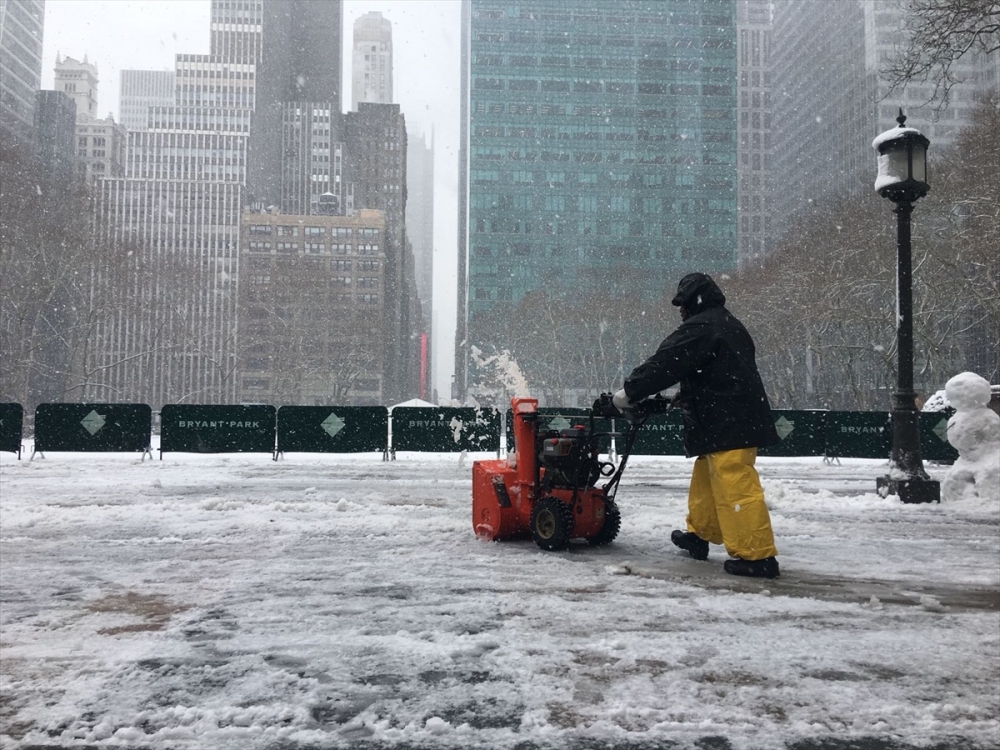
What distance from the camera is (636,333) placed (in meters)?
55.2

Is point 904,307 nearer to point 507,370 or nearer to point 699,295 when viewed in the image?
point 699,295

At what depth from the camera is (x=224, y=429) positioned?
17.0m


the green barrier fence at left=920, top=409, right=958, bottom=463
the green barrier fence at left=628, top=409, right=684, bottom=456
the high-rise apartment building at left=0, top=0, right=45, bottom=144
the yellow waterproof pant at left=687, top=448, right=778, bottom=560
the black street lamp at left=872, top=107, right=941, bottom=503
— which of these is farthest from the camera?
the high-rise apartment building at left=0, top=0, right=45, bottom=144

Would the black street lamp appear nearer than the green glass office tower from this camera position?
Yes

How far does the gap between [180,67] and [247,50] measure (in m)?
18.1

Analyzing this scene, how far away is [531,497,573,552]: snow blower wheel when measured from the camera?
18.2 feet

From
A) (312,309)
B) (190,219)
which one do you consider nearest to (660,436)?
(312,309)

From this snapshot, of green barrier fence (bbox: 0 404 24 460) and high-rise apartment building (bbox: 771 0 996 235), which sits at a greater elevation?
high-rise apartment building (bbox: 771 0 996 235)

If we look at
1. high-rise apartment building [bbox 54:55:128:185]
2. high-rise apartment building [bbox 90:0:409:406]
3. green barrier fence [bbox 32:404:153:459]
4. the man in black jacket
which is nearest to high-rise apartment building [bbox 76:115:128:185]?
high-rise apartment building [bbox 54:55:128:185]

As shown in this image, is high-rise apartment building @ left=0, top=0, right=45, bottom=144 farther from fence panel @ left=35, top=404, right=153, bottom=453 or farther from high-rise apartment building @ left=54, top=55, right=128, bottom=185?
fence panel @ left=35, top=404, right=153, bottom=453

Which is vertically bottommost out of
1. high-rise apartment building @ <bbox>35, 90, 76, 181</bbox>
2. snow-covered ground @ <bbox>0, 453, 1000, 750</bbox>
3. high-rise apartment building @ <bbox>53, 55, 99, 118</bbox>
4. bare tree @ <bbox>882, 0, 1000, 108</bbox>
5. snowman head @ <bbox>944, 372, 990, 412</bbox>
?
snow-covered ground @ <bbox>0, 453, 1000, 750</bbox>

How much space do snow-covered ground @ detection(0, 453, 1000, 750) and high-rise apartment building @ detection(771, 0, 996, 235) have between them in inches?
2696

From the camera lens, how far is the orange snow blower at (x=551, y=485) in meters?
5.57

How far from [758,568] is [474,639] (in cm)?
229
